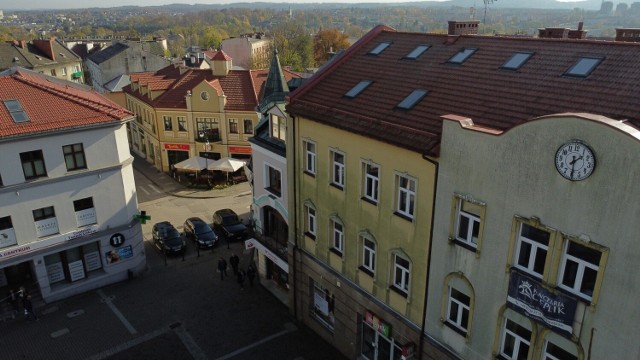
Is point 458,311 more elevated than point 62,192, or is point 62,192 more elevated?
point 62,192

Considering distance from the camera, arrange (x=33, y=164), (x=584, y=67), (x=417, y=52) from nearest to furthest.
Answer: (x=584, y=67), (x=417, y=52), (x=33, y=164)

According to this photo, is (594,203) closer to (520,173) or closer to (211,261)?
(520,173)

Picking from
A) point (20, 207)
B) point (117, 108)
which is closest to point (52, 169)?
point (20, 207)

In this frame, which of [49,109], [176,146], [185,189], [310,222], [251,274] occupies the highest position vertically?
[49,109]

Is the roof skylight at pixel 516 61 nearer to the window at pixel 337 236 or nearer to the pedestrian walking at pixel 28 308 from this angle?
the window at pixel 337 236

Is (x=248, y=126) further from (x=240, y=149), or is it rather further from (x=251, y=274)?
(x=251, y=274)

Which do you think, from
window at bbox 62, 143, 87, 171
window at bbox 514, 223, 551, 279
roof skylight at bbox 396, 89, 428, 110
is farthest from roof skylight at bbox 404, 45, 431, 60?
window at bbox 62, 143, 87, 171

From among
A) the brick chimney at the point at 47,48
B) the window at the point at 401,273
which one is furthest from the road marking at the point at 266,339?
the brick chimney at the point at 47,48

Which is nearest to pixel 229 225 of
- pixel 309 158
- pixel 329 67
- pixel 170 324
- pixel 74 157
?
pixel 170 324
